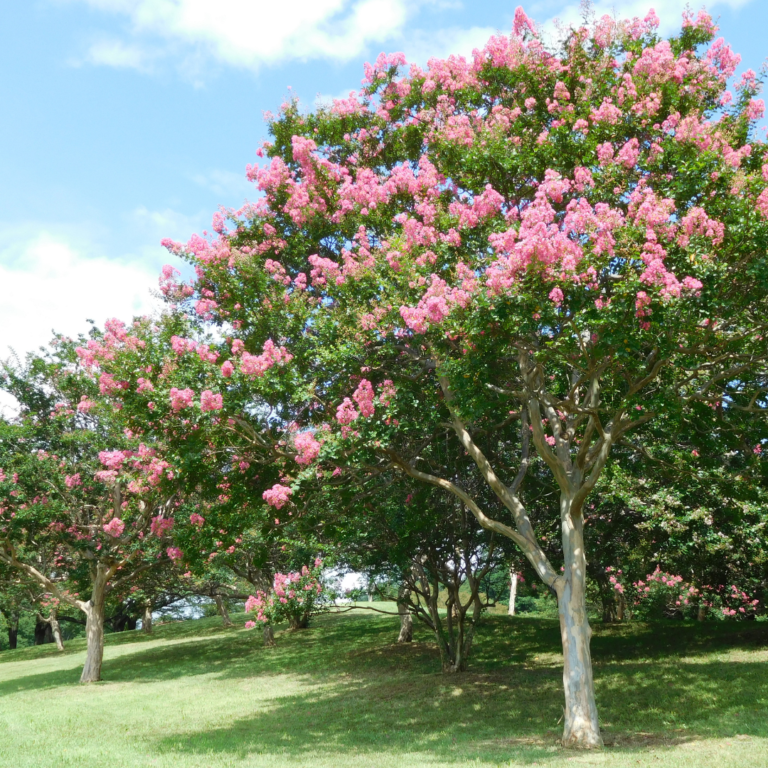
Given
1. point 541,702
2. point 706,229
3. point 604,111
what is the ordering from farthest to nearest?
point 541,702 → point 604,111 → point 706,229

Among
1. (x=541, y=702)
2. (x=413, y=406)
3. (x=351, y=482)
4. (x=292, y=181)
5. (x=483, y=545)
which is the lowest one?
(x=541, y=702)

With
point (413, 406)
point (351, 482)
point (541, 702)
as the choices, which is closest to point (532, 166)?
point (413, 406)

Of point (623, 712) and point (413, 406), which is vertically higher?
point (413, 406)

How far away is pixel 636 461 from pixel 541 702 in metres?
6.27

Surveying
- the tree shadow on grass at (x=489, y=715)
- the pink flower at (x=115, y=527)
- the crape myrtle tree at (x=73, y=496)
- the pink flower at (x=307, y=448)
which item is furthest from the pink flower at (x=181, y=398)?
the pink flower at (x=115, y=527)

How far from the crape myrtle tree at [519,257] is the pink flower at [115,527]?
463 inches

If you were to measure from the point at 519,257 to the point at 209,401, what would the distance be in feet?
18.1

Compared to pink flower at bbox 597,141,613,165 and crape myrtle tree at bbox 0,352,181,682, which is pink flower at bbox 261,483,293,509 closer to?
pink flower at bbox 597,141,613,165

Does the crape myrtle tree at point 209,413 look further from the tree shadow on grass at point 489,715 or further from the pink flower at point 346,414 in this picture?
the tree shadow on grass at point 489,715

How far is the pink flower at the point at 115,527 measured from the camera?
2295cm

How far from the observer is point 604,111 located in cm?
1133

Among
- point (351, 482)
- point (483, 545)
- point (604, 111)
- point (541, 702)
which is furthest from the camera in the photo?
point (483, 545)

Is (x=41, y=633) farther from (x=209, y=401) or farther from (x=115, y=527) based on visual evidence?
(x=209, y=401)

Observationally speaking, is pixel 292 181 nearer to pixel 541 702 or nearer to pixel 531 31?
pixel 531 31
